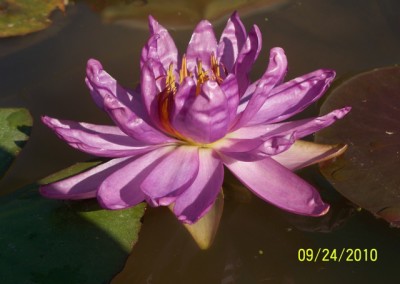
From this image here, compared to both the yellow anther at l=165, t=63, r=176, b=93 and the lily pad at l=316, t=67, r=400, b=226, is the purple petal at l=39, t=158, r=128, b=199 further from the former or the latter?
the lily pad at l=316, t=67, r=400, b=226

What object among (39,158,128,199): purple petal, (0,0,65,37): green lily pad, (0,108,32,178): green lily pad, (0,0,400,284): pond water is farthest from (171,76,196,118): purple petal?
(0,0,65,37): green lily pad

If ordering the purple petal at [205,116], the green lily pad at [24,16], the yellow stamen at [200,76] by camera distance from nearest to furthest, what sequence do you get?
the purple petal at [205,116]
the yellow stamen at [200,76]
the green lily pad at [24,16]

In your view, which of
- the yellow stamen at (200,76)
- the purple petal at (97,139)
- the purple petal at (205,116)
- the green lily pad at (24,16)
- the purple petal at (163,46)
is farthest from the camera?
the green lily pad at (24,16)

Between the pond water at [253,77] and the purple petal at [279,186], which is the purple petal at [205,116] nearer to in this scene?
the purple petal at [279,186]

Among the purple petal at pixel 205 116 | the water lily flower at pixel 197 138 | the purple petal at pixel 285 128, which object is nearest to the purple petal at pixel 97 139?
the water lily flower at pixel 197 138

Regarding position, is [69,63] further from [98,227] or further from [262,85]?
[262,85]

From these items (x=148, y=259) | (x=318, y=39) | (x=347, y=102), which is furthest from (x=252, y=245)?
(x=318, y=39)

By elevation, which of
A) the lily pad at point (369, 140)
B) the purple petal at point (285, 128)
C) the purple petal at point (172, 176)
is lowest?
the lily pad at point (369, 140)

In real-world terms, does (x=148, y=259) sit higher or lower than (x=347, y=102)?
lower
